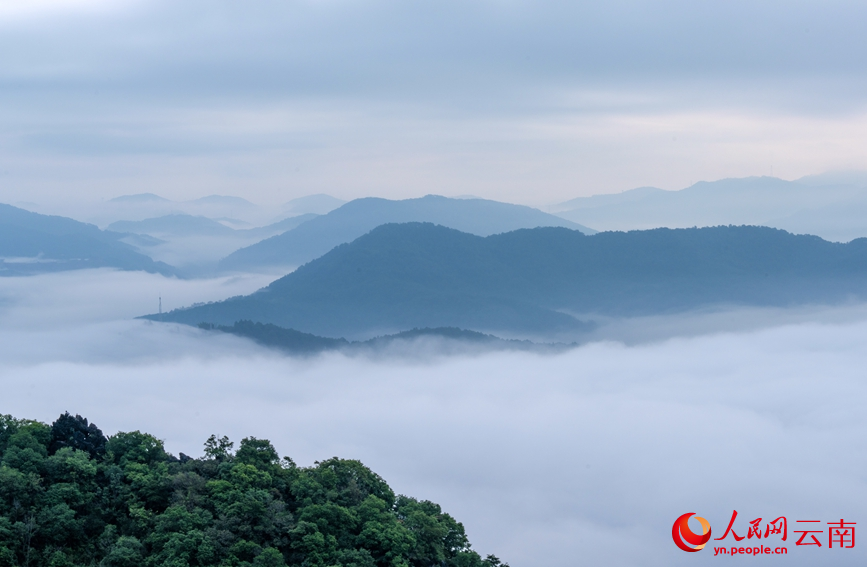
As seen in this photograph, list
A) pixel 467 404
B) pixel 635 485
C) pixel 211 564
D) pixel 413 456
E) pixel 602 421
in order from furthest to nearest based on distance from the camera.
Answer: pixel 467 404 < pixel 602 421 < pixel 413 456 < pixel 635 485 < pixel 211 564

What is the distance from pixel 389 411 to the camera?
18112 centimetres

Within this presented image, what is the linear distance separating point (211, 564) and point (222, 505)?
12.7ft

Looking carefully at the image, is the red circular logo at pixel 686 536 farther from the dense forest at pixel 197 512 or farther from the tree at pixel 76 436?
the tree at pixel 76 436

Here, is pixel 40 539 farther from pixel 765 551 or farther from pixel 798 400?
pixel 798 400

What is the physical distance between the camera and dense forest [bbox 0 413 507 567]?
33219 mm

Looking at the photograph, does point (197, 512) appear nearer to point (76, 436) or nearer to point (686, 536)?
point (76, 436)

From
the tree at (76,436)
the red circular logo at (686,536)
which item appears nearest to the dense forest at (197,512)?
the tree at (76,436)

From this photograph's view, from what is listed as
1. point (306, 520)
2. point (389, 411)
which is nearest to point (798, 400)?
point (389, 411)

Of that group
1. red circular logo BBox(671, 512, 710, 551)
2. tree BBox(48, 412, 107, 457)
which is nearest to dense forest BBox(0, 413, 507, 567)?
tree BBox(48, 412, 107, 457)

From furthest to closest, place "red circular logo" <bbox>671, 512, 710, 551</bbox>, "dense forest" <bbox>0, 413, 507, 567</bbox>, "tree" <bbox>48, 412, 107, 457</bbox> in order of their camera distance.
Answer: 1. "red circular logo" <bbox>671, 512, 710, 551</bbox>
2. "tree" <bbox>48, 412, 107, 457</bbox>
3. "dense forest" <bbox>0, 413, 507, 567</bbox>

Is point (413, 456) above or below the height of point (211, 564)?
above

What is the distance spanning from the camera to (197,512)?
35.1 metres

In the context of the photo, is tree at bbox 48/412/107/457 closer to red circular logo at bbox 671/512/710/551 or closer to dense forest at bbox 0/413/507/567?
dense forest at bbox 0/413/507/567

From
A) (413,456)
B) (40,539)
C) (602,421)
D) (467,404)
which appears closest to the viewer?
(40,539)
